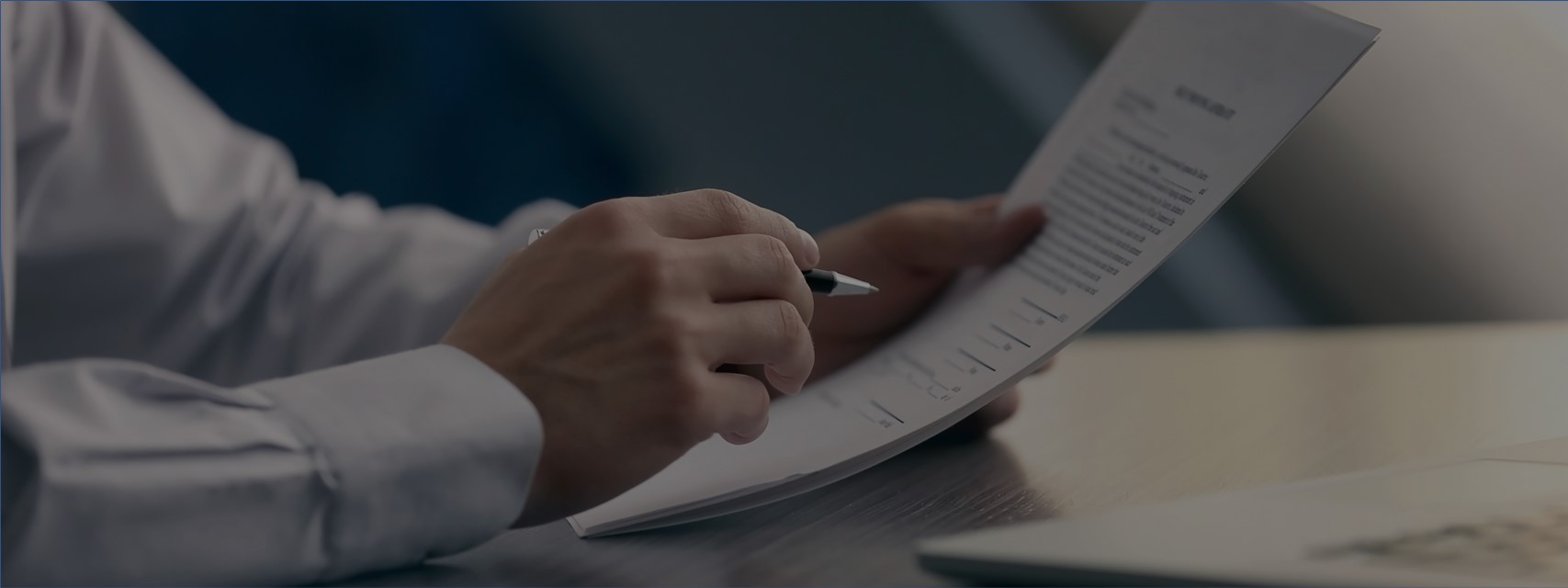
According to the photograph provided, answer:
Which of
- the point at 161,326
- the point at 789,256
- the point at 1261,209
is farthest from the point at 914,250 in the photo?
the point at 1261,209

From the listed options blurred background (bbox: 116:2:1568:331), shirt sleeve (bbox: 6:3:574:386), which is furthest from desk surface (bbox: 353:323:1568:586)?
blurred background (bbox: 116:2:1568:331)

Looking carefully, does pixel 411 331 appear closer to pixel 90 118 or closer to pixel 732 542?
pixel 90 118

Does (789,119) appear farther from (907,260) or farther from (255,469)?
(255,469)

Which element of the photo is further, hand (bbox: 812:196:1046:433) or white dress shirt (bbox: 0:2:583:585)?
hand (bbox: 812:196:1046:433)

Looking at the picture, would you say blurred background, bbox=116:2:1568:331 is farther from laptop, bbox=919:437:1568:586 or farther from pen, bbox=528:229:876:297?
laptop, bbox=919:437:1568:586

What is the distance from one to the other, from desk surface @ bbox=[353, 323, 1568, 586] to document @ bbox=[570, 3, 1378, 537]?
19 millimetres

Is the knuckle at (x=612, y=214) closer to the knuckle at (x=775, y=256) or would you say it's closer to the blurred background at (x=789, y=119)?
the knuckle at (x=775, y=256)

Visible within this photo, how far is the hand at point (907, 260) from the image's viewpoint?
610 mm

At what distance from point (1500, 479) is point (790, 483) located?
24 centimetres

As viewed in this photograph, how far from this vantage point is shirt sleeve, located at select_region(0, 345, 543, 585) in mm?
319

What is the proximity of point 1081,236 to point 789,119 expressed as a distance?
1276 mm

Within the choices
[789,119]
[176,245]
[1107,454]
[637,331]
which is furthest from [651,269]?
[789,119]

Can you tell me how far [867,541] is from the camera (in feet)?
1.25

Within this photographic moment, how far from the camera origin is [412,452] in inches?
14.0
